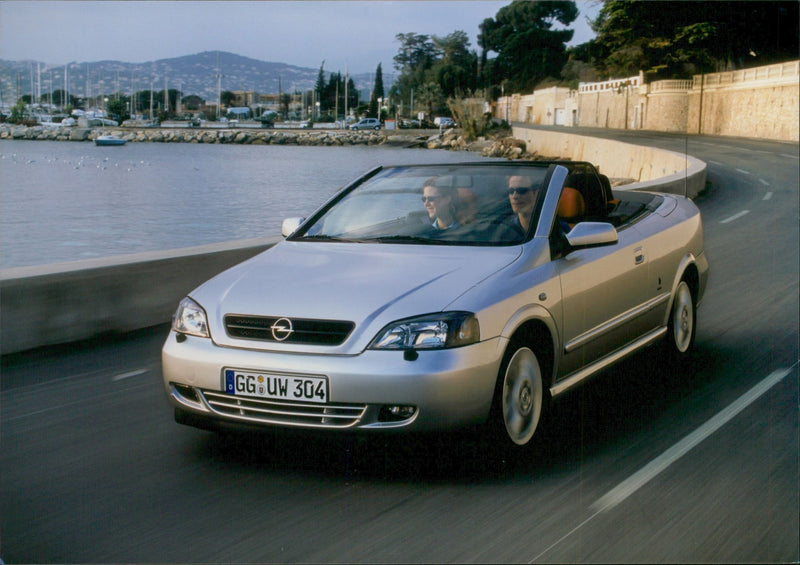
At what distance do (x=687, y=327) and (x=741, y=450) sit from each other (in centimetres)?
220

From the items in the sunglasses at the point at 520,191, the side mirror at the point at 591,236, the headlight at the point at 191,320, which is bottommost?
the headlight at the point at 191,320

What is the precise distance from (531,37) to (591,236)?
144163mm

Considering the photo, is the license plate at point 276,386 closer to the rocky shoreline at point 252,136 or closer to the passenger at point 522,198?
the passenger at point 522,198

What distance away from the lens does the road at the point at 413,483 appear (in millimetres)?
3621

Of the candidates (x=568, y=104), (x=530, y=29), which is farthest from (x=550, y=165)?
(x=530, y=29)

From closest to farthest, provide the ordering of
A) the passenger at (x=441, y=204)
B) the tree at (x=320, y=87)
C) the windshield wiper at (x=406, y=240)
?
the windshield wiper at (x=406, y=240) → the passenger at (x=441, y=204) → the tree at (x=320, y=87)

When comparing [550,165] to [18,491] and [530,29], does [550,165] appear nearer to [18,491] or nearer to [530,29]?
[18,491]

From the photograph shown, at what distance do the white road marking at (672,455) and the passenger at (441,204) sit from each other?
1635mm

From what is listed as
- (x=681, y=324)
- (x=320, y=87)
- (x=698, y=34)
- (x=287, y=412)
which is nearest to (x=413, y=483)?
(x=287, y=412)

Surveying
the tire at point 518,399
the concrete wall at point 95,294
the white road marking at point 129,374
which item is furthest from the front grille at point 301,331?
the concrete wall at point 95,294

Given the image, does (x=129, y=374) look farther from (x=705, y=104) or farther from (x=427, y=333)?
(x=705, y=104)

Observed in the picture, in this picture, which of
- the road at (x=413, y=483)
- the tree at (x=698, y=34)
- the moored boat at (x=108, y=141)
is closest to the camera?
the road at (x=413, y=483)

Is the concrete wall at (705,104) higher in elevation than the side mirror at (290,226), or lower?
higher

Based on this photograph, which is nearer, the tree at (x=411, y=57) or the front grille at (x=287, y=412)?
the front grille at (x=287, y=412)
